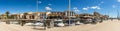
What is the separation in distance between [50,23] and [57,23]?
7.39 metres

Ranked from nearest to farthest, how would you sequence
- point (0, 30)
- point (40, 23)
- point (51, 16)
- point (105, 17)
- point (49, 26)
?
point (0, 30), point (49, 26), point (40, 23), point (51, 16), point (105, 17)

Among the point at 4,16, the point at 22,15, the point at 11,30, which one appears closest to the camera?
the point at 11,30

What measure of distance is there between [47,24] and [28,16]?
239ft

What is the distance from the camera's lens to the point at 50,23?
93.6 ft

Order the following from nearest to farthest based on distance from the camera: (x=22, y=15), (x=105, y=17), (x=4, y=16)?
1. (x=4, y=16)
2. (x=22, y=15)
3. (x=105, y=17)

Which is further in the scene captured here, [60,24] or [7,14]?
[7,14]

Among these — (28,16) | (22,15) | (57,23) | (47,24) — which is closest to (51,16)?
(28,16)

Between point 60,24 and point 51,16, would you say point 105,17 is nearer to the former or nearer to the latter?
point 51,16

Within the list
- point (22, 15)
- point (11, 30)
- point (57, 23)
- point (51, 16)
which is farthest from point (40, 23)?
point (22, 15)

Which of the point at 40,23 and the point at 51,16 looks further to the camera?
the point at 51,16

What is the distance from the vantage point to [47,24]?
2911cm

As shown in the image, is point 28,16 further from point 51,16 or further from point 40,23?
point 40,23

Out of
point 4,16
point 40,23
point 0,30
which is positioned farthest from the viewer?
point 4,16

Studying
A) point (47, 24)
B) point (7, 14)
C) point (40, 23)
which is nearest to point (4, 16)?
point (7, 14)
